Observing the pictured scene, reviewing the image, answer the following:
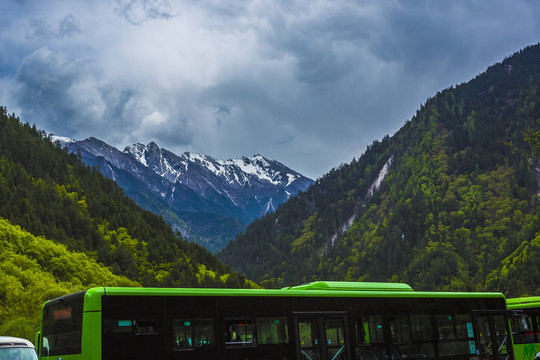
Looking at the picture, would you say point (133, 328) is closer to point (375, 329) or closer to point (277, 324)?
point (277, 324)

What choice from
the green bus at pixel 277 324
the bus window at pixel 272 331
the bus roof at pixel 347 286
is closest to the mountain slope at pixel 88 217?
the bus roof at pixel 347 286

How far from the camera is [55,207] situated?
449 feet

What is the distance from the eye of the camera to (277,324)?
20.7 m

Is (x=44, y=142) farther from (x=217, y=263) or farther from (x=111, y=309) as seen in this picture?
(x=111, y=309)

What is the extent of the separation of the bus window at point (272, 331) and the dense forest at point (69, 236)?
64271mm

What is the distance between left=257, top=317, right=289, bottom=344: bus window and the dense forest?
211ft

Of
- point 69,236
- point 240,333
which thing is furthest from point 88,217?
point 240,333

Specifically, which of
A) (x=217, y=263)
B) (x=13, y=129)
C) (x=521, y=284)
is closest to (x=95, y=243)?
(x=217, y=263)

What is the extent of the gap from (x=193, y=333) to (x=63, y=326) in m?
3.95

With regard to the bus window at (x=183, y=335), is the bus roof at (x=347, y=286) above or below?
above

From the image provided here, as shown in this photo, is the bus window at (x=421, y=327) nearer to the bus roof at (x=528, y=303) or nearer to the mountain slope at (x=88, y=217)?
the bus roof at (x=528, y=303)

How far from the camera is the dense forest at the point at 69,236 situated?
95.0 metres

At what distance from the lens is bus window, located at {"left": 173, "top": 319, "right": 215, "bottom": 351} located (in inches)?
721

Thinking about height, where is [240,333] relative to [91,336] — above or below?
below
